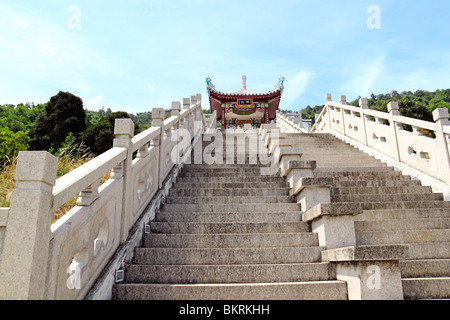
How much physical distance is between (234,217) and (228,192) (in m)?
0.92

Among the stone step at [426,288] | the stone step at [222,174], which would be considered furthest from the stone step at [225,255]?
the stone step at [222,174]

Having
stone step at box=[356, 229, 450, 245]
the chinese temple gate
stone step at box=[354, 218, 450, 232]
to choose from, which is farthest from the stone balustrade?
the chinese temple gate

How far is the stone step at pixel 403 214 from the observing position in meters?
3.98

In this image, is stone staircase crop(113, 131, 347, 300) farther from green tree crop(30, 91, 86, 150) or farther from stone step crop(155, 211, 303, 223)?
green tree crop(30, 91, 86, 150)

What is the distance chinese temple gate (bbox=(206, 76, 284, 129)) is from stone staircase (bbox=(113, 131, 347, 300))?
13.6 m

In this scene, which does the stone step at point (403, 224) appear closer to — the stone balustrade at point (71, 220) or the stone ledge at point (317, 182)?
the stone ledge at point (317, 182)

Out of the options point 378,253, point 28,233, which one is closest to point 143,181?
point 28,233

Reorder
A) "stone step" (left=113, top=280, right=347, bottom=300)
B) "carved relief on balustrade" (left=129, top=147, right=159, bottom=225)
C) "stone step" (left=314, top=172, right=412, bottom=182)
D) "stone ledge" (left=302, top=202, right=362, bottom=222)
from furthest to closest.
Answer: "stone step" (left=314, top=172, right=412, bottom=182) < "carved relief on balustrade" (left=129, top=147, right=159, bottom=225) < "stone ledge" (left=302, top=202, right=362, bottom=222) < "stone step" (left=113, top=280, right=347, bottom=300)

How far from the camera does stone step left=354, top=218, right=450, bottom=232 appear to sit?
3.61 meters

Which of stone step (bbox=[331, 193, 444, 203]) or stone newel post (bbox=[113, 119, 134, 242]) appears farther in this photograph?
stone step (bbox=[331, 193, 444, 203])

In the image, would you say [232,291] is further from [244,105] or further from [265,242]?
[244,105]

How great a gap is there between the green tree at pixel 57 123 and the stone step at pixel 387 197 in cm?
1847
